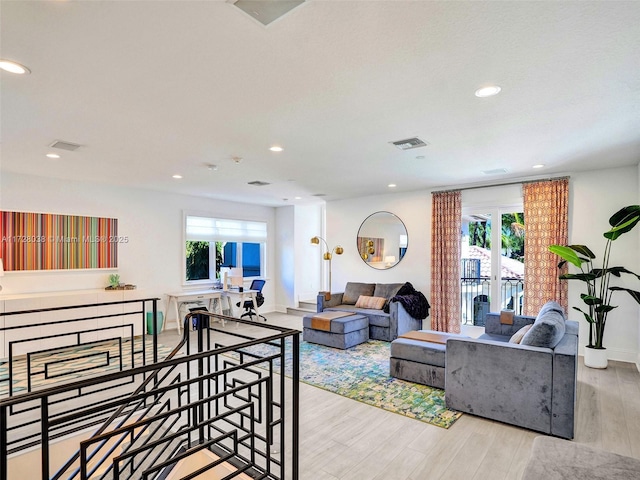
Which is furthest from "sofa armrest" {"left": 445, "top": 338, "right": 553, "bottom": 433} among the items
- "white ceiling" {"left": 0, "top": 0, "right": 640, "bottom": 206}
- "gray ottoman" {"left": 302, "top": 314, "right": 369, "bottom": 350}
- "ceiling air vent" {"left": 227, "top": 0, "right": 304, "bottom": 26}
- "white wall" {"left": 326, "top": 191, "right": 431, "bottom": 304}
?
"white wall" {"left": 326, "top": 191, "right": 431, "bottom": 304}

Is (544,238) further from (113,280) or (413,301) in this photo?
(113,280)

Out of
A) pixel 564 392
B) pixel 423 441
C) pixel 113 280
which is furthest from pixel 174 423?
pixel 113 280

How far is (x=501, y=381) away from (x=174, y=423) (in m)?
2.62

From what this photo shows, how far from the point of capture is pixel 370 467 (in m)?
2.49

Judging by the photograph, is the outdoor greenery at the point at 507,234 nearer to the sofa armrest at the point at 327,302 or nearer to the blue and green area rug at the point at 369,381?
the blue and green area rug at the point at 369,381

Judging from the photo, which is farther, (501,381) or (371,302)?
(371,302)

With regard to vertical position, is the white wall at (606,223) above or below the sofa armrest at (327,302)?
above

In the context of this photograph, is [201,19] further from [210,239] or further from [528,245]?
[210,239]

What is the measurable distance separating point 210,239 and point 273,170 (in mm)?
3371

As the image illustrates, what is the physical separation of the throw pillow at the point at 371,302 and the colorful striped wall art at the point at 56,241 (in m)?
4.43

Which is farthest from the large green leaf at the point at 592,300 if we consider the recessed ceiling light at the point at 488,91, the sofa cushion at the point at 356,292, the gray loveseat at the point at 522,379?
the recessed ceiling light at the point at 488,91

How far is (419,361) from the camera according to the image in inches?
156

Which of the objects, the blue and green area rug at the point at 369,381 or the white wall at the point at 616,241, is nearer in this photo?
the blue and green area rug at the point at 369,381

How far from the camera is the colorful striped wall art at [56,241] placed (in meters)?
5.24
